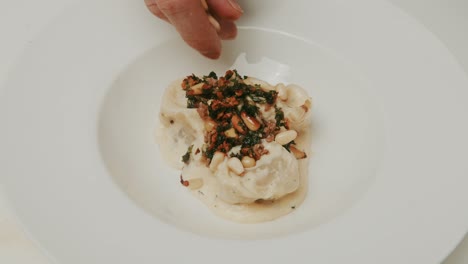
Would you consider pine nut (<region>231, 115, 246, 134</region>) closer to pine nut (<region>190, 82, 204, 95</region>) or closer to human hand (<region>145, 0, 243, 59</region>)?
pine nut (<region>190, 82, 204, 95</region>)

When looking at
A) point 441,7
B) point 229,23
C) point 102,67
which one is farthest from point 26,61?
point 441,7

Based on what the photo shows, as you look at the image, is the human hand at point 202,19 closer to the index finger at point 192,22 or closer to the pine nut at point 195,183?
the index finger at point 192,22

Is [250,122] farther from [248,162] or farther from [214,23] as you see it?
[214,23]

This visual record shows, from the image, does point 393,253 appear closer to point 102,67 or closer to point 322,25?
point 322,25

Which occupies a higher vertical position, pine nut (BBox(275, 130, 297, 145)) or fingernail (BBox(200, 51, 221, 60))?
fingernail (BBox(200, 51, 221, 60))

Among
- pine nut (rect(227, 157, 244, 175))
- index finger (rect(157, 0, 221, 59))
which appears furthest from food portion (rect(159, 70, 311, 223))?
index finger (rect(157, 0, 221, 59))

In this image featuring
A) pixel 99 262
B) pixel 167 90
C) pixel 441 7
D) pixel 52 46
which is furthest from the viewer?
pixel 441 7
